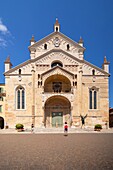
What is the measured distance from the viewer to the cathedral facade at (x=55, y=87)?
4100 centimetres

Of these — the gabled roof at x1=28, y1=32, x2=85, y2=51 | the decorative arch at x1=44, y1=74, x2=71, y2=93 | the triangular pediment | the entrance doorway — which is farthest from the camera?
the gabled roof at x1=28, y1=32, x2=85, y2=51

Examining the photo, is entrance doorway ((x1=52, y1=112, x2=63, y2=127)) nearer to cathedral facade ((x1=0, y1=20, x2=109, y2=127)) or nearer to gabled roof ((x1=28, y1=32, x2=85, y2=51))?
cathedral facade ((x1=0, y1=20, x2=109, y2=127))

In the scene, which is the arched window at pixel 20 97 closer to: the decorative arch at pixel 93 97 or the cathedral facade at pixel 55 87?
the cathedral facade at pixel 55 87

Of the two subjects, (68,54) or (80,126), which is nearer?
(80,126)

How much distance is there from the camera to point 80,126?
132ft

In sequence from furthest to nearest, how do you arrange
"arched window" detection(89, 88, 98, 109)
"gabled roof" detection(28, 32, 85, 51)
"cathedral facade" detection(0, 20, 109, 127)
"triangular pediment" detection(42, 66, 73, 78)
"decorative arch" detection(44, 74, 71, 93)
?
"gabled roof" detection(28, 32, 85, 51), "decorative arch" detection(44, 74, 71, 93), "arched window" detection(89, 88, 98, 109), "triangular pediment" detection(42, 66, 73, 78), "cathedral facade" detection(0, 20, 109, 127)

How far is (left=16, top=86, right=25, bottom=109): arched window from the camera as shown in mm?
41500

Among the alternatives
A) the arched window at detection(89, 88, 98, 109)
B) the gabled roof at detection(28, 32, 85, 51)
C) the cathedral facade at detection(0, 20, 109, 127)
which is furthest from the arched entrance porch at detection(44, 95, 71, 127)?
the gabled roof at detection(28, 32, 85, 51)

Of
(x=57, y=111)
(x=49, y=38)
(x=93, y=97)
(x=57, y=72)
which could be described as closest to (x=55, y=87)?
(x=57, y=72)

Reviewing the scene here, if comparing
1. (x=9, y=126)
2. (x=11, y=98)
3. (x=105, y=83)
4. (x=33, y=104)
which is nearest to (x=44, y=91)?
(x=33, y=104)

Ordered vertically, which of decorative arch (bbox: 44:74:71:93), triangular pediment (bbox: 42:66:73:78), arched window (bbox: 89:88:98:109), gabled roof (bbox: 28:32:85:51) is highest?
gabled roof (bbox: 28:32:85:51)

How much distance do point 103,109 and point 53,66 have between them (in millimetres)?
13110

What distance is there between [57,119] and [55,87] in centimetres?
651

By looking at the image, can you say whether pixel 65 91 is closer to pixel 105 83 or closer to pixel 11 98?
pixel 105 83
